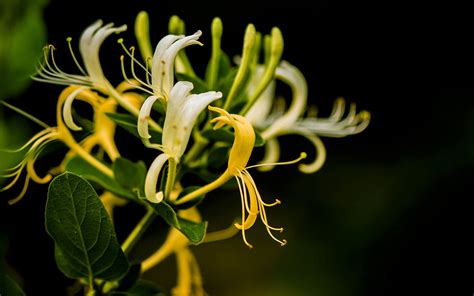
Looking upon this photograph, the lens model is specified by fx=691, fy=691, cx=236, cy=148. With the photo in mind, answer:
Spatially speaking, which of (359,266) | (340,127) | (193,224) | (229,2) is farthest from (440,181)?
(193,224)

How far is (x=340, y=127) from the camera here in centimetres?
159

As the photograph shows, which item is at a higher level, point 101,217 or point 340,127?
point 340,127

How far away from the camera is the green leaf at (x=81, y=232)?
3.12 feet

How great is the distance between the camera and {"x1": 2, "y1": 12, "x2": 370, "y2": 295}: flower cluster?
0.97m

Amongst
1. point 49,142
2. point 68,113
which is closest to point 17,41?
point 68,113

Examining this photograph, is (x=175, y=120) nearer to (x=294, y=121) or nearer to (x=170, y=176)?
(x=170, y=176)

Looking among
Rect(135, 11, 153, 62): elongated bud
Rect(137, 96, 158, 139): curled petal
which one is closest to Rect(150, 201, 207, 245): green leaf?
Rect(137, 96, 158, 139): curled petal

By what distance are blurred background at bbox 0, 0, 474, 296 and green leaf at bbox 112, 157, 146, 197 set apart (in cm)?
155

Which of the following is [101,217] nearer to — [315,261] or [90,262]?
[90,262]

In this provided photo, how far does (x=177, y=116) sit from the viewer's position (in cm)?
96

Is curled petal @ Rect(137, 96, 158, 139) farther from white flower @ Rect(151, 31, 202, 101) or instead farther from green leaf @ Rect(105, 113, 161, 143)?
green leaf @ Rect(105, 113, 161, 143)

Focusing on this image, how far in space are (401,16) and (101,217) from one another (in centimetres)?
319

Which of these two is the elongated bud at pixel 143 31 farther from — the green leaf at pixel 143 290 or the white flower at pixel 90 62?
the green leaf at pixel 143 290

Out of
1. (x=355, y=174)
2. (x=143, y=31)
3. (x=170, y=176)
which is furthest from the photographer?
(x=355, y=174)
